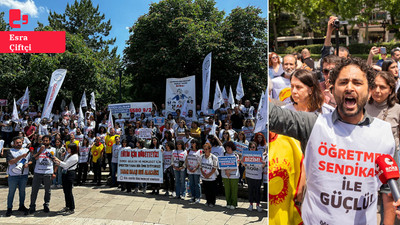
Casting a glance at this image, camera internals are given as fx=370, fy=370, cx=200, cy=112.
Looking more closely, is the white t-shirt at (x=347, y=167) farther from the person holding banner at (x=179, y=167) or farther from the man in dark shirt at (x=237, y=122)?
the man in dark shirt at (x=237, y=122)

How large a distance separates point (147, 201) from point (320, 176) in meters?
6.35

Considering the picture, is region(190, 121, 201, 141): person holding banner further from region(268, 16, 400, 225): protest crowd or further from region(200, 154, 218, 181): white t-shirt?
region(268, 16, 400, 225): protest crowd

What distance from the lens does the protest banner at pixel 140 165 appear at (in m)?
8.30

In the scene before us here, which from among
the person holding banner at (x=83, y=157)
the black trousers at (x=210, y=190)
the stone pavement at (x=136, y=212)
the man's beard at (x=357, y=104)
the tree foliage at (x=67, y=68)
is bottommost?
the stone pavement at (x=136, y=212)

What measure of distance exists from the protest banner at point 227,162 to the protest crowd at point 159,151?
19 mm

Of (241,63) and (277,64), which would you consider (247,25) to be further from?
(277,64)

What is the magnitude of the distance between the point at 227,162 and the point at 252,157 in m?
0.51

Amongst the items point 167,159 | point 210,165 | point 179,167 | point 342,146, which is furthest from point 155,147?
point 342,146

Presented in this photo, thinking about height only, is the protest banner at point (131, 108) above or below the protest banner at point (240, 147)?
above

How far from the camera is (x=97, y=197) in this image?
8188mm

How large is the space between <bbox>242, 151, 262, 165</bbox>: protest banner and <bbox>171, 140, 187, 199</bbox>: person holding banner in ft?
4.83

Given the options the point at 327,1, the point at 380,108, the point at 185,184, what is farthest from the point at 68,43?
the point at 327,1

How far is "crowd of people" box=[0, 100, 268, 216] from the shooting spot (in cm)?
693

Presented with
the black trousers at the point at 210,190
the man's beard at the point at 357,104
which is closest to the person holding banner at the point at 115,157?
the black trousers at the point at 210,190
